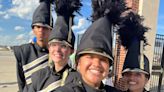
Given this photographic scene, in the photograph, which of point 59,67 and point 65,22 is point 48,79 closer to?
point 59,67

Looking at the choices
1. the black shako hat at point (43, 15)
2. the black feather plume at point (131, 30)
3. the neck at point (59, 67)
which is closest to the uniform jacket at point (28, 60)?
the black shako hat at point (43, 15)

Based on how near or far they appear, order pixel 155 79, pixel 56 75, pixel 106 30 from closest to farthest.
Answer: pixel 106 30 → pixel 56 75 → pixel 155 79

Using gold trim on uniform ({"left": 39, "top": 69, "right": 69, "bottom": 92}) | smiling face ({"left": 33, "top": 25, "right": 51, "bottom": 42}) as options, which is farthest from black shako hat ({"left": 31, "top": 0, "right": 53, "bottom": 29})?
gold trim on uniform ({"left": 39, "top": 69, "right": 69, "bottom": 92})

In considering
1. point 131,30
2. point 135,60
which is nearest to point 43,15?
point 131,30

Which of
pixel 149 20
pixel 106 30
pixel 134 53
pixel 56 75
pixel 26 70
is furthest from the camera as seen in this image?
pixel 149 20

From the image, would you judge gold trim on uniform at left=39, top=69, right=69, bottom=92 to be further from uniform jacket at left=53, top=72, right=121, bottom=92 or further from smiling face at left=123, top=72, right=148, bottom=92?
uniform jacket at left=53, top=72, right=121, bottom=92

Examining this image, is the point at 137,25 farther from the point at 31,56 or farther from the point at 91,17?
the point at 31,56

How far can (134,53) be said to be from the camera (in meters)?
3.25

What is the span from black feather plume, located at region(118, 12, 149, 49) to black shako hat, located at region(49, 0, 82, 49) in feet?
1.72

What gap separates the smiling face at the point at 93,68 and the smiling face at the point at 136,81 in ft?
2.34

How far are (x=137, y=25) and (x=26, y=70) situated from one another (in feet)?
4.44

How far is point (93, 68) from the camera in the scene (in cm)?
255

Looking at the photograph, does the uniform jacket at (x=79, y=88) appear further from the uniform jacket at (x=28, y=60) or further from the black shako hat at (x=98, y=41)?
the uniform jacket at (x=28, y=60)

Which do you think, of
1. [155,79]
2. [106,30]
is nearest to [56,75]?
[106,30]
